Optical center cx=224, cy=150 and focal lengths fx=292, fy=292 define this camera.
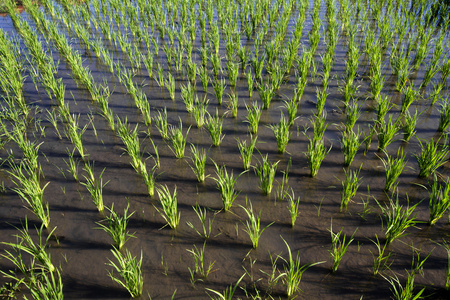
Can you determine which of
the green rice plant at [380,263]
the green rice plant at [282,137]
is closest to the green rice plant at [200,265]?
the green rice plant at [380,263]

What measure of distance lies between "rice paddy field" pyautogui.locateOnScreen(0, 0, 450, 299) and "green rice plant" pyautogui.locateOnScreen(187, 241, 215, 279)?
0.04ft

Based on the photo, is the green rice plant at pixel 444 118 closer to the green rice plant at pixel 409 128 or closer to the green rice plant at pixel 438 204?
the green rice plant at pixel 409 128

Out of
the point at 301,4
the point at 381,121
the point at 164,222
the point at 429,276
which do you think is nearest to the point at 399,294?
the point at 429,276

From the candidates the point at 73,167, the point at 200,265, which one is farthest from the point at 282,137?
the point at 73,167

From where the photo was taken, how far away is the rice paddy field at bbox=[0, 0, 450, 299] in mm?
1735

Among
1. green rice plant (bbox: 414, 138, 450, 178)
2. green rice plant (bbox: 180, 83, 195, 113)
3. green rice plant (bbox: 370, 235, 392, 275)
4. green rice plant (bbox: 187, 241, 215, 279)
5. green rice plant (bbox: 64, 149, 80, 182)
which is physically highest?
green rice plant (bbox: 180, 83, 195, 113)

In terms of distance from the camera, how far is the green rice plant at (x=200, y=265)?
177 centimetres

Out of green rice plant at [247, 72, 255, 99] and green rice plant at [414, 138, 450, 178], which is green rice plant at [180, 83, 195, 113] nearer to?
green rice plant at [247, 72, 255, 99]

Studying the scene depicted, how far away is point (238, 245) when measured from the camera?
195 centimetres

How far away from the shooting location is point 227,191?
7.01 feet

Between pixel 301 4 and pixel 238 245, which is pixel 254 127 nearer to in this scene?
pixel 238 245

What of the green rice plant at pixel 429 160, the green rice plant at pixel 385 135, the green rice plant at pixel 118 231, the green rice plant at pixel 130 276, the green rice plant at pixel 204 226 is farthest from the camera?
the green rice plant at pixel 385 135

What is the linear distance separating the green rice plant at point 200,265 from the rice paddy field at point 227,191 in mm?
12

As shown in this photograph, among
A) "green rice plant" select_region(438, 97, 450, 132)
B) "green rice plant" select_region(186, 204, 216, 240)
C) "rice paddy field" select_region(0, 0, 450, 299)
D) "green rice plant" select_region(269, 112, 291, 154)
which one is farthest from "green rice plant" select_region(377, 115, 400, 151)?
"green rice plant" select_region(186, 204, 216, 240)
